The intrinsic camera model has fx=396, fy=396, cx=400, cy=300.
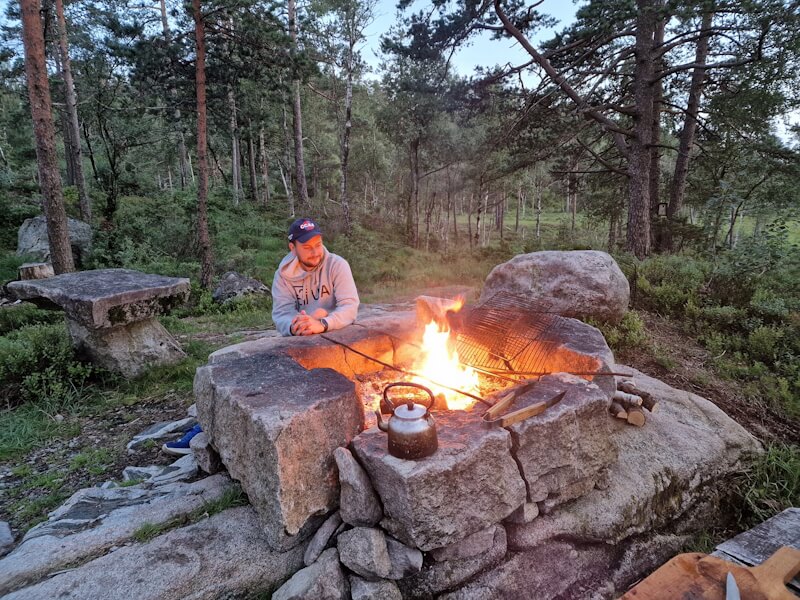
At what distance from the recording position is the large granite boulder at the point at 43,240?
11109mm

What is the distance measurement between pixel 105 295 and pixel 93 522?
2552mm

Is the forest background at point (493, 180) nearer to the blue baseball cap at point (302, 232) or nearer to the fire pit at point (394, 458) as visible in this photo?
the fire pit at point (394, 458)

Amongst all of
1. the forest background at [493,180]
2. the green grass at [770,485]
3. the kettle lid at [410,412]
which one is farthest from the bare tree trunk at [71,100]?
the green grass at [770,485]

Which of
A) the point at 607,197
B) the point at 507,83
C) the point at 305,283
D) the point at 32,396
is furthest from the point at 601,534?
the point at 607,197

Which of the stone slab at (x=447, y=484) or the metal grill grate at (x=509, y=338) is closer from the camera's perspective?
the stone slab at (x=447, y=484)

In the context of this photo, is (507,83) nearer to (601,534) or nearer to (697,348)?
(697,348)

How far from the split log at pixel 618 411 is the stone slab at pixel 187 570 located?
2586 mm

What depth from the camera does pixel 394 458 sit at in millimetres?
2047

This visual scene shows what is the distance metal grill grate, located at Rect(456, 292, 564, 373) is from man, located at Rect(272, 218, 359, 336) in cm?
112

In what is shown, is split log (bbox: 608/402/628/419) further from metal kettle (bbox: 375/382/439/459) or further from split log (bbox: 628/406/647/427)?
metal kettle (bbox: 375/382/439/459)

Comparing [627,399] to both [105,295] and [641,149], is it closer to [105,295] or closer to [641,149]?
[105,295]

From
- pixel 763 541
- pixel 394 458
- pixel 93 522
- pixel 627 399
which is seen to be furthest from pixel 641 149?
pixel 93 522

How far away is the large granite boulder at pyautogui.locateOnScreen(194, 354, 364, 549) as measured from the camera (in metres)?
2.05

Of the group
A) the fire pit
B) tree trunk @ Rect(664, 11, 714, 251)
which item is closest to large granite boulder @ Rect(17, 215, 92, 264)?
the fire pit
